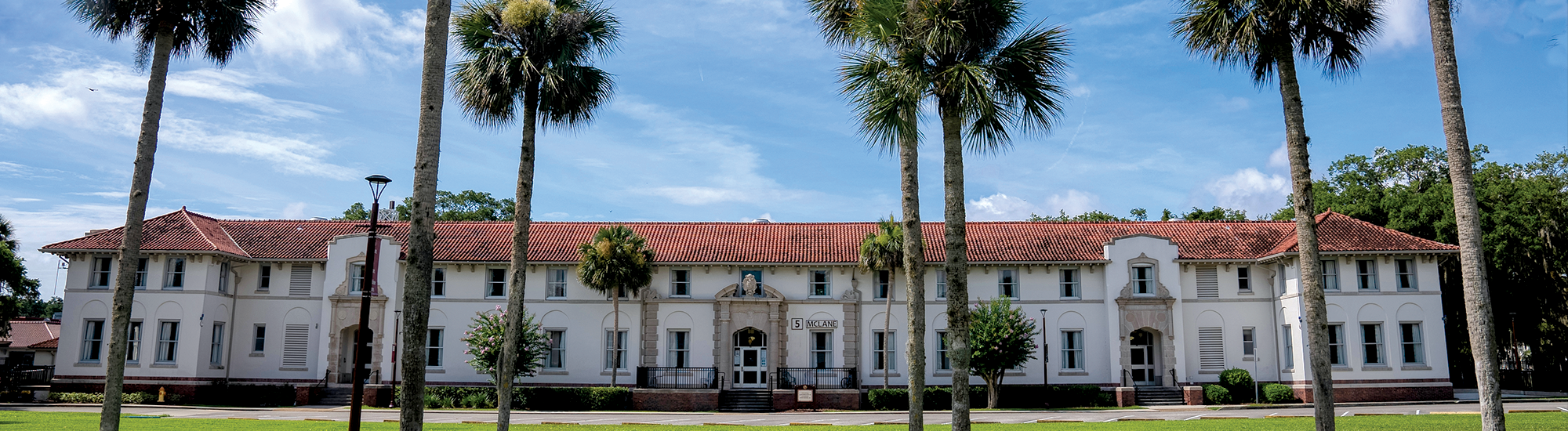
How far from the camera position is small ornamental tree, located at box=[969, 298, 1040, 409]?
105 ft

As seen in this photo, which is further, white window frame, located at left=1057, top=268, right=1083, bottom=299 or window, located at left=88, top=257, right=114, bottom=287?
white window frame, located at left=1057, top=268, right=1083, bottom=299

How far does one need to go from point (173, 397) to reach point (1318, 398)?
3458 centimetres

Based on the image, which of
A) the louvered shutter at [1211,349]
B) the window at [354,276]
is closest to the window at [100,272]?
the window at [354,276]

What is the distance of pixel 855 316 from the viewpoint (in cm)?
3600

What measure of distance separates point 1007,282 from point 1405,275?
1326 cm

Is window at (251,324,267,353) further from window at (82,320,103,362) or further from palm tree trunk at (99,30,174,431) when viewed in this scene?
palm tree trunk at (99,30,174,431)

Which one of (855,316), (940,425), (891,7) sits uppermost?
(891,7)

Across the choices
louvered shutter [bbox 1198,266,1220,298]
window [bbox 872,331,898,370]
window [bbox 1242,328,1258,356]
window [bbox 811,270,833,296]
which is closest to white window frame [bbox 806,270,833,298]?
window [bbox 811,270,833,296]

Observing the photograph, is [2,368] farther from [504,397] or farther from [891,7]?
[891,7]

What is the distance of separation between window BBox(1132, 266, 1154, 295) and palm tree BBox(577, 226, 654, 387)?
692 inches

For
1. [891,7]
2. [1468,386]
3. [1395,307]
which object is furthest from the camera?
[1468,386]

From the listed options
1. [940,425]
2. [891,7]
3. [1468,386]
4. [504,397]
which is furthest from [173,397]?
[1468,386]

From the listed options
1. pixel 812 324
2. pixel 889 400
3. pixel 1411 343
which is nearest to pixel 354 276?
pixel 812 324

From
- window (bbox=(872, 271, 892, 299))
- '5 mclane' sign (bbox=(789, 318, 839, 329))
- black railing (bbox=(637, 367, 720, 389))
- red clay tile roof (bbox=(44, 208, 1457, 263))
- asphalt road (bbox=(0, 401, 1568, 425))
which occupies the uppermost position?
red clay tile roof (bbox=(44, 208, 1457, 263))
